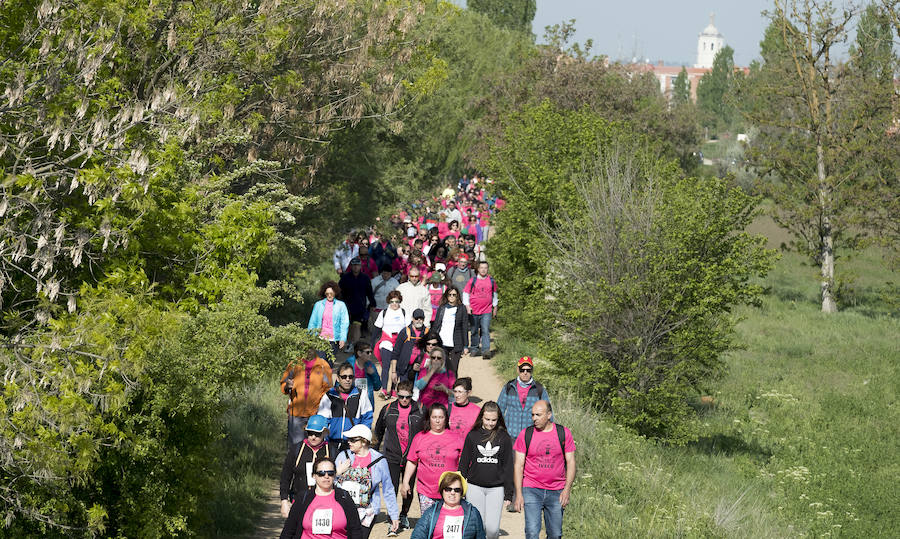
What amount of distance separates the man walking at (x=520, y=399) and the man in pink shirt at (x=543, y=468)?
1.50 m

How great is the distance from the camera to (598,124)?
24.5m

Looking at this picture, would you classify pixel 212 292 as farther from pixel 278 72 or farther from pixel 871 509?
pixel 871 509

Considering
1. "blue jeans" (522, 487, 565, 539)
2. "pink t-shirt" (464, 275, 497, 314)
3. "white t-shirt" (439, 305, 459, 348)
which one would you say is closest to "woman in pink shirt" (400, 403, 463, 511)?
"blue jeans" (522, 487, 565, 539)

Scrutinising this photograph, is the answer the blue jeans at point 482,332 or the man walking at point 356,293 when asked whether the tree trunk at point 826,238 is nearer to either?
the blue jeans at point 482,332

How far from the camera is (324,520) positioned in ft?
25.5

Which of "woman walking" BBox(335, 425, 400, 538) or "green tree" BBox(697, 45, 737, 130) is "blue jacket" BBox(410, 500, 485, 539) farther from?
"green tree" BBox(697, 45, 737, 130)

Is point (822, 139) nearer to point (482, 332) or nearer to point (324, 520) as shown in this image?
point (482, 332)

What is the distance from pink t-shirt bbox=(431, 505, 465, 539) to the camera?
772 centimetres

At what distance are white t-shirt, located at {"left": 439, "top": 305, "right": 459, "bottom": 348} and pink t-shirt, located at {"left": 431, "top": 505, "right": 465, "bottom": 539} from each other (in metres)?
8.26

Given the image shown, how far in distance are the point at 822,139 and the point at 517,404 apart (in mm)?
29936

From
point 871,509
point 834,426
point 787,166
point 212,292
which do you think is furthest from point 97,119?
point 787,166

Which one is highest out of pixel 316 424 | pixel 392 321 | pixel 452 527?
pixel 392 321

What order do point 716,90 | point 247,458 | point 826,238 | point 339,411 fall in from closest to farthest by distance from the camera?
1. point 339,411
2. point 247,458
3. point 826,238
4. point 716,90

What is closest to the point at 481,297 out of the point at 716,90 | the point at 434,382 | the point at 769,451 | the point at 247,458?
the point at 769,451
